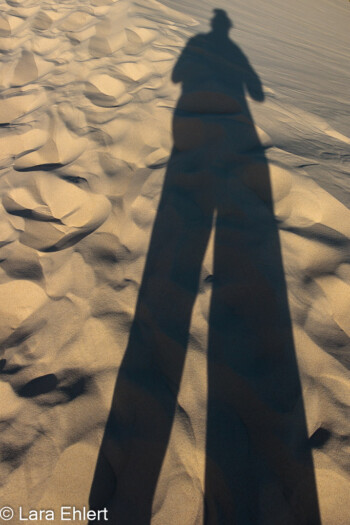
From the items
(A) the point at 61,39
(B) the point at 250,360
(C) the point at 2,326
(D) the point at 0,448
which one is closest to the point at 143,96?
(A) the point at 61,39

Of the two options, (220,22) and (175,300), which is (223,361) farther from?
(220,22)

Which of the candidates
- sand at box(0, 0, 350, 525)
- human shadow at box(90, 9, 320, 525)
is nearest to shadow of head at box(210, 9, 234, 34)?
sand at box(0, 0, 350, 525)

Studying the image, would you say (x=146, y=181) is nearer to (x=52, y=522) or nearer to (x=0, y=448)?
(x=0, y=448)

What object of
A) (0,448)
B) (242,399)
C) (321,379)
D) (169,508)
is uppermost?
(321,379)

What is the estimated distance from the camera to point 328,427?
1.24 m

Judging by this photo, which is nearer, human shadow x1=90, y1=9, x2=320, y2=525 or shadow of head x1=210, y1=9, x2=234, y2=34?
human shadow x1=90, y1=9, x2=320, y2=525

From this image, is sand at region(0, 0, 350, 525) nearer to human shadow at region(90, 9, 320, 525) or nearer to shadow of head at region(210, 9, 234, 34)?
human shadow at region(90, 9, 320, 525)

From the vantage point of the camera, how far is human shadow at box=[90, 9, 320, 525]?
116 cm

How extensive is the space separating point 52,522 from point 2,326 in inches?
35.8

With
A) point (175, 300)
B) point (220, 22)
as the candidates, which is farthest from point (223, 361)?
point (220, 22)

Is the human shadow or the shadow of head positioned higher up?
the shadow of head

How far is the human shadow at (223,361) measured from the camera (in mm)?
1160

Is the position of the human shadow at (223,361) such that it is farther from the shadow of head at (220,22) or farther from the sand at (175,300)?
the shadow of head at (220,22)

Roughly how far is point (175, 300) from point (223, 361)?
14.5 inches
